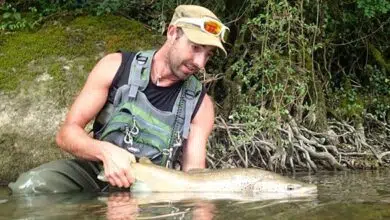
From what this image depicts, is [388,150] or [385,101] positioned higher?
[385,101]

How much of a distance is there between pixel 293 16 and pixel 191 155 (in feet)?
9.14

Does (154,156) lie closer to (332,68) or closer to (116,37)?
(116,37)

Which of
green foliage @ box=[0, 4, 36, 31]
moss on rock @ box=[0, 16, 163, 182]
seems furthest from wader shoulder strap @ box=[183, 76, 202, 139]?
green foliage @ box=[0, 4, 36, 31]

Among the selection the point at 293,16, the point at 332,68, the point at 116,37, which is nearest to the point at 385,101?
the point at 332,68

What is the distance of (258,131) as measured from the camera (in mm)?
6625

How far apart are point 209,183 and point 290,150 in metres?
2.68

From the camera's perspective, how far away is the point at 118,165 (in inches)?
161

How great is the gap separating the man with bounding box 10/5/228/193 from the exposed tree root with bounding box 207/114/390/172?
5.13 feet

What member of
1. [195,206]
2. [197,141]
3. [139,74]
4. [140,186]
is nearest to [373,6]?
[197,141]

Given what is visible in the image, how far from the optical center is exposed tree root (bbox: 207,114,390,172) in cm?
658

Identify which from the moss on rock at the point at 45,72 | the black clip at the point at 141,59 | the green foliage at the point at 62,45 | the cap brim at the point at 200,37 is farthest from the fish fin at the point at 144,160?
the green foliage at the point at 62,45

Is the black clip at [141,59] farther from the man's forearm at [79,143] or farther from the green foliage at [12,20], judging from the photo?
the green foliage at [12,20]

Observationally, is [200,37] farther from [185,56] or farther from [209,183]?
[209,183]

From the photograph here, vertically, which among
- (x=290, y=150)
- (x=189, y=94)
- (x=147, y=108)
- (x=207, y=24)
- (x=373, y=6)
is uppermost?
(x=373, y=6)
